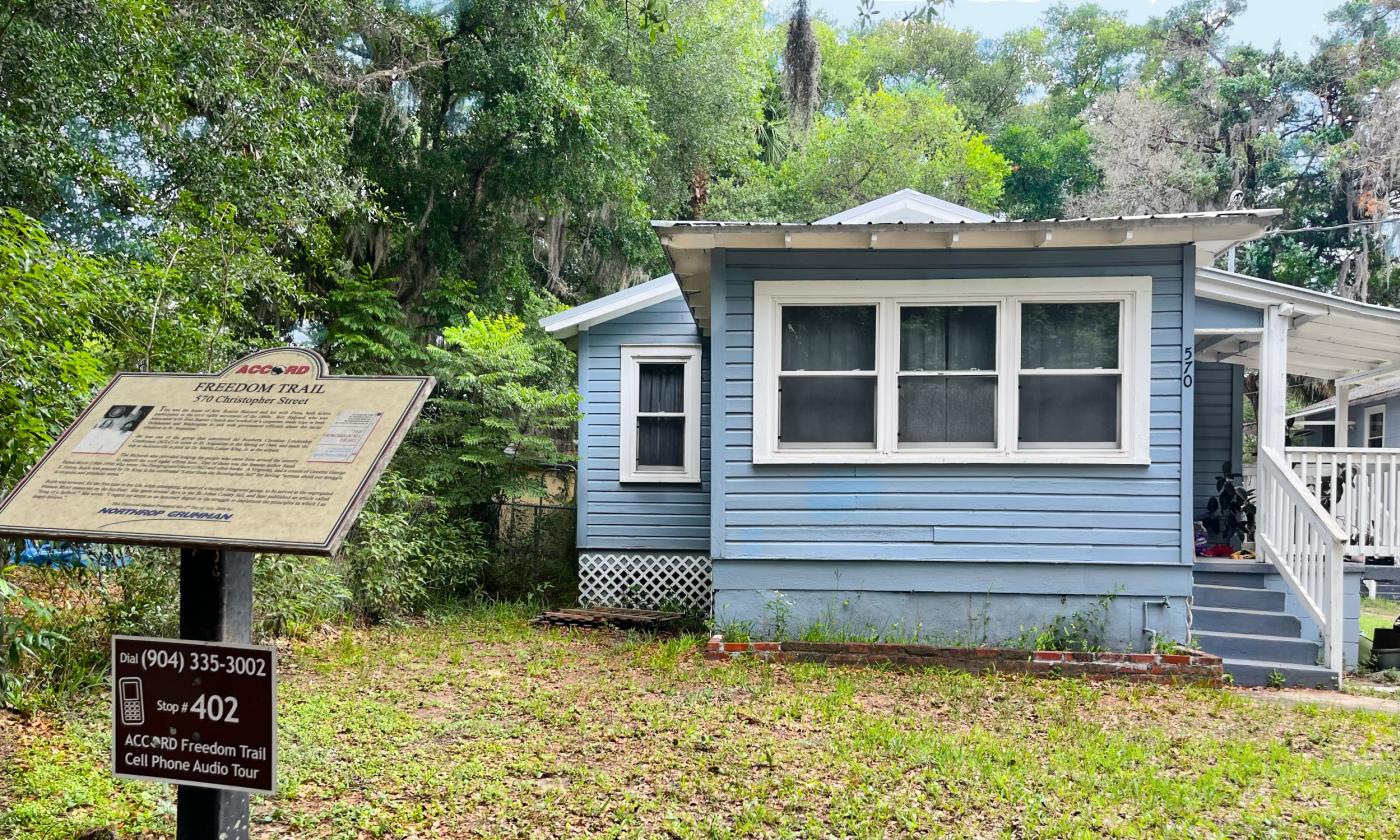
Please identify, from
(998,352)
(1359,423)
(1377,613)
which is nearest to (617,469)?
→ (998,352)

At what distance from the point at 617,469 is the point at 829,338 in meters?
4.04

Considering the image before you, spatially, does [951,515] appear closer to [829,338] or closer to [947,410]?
[947,410]

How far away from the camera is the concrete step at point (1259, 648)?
280 inches

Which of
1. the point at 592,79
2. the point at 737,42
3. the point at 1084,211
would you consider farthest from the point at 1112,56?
the point at 592,79

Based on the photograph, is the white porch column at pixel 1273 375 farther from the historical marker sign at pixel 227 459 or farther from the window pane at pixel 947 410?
the historical marker sign at pixel 227 459

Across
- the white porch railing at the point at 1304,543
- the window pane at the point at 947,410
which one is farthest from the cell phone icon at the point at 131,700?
the white porch railing at the point at 1304,543

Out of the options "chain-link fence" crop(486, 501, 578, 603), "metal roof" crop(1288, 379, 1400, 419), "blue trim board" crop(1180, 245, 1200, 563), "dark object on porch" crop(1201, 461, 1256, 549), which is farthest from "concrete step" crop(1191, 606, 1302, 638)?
"metal roof" crop(1288, 379, 1400, 419)

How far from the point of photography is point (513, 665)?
702 centimetres

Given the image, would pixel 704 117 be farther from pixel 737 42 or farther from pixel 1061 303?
pixel 1061 303

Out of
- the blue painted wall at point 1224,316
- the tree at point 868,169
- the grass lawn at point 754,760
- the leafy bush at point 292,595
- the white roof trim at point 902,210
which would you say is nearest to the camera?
the grass lawn at point 754,760

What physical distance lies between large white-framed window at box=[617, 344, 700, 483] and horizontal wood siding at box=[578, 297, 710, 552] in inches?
3.1

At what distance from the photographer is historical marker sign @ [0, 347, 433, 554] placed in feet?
8.30

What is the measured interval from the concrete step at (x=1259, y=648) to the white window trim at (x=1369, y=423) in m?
10.1

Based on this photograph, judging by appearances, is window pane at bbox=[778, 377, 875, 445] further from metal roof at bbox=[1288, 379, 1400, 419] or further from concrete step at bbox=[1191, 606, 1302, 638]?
metal roof at bbox=[1288, 379, 1400, 419]
